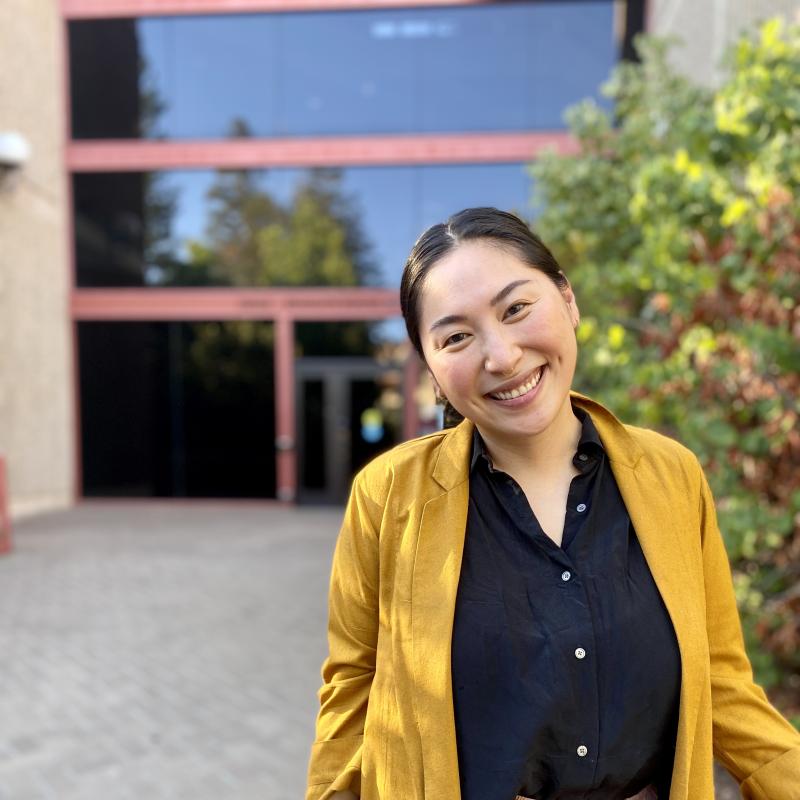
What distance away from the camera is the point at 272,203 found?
1322 cm

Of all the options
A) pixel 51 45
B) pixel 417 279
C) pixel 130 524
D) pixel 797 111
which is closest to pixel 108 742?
pixel 417 279

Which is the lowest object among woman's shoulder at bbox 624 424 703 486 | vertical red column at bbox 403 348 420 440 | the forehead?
vertical red column at bbox 403 348 420 440

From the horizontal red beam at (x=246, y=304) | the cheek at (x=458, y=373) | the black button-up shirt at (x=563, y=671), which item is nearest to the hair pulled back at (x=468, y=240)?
the cheek at (x=458, y=373)

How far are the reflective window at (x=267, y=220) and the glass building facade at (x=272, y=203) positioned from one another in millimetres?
30

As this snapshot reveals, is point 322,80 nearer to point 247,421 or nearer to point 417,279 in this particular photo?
point 247,421

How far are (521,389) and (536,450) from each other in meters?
0.16

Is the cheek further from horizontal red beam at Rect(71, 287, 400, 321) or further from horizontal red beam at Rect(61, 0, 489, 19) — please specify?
horizontal red beam at Rect(61, 0, 489, 19)

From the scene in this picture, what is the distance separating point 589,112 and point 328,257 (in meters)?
6.47

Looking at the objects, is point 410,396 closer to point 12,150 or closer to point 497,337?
point 12,150

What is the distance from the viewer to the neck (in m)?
1.45

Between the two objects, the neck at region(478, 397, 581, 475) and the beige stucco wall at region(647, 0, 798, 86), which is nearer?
the neck at region(478, 397, 581, 475)

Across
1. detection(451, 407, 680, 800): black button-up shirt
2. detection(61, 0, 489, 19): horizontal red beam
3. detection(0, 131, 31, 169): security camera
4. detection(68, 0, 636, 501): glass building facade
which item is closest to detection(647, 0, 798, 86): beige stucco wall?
detection(68, 0, 636, 501): glass building facade

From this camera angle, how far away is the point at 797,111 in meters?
2.93

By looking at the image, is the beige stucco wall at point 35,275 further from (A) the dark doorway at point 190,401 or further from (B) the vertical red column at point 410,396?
(B) the vertical red column at point 410,396
